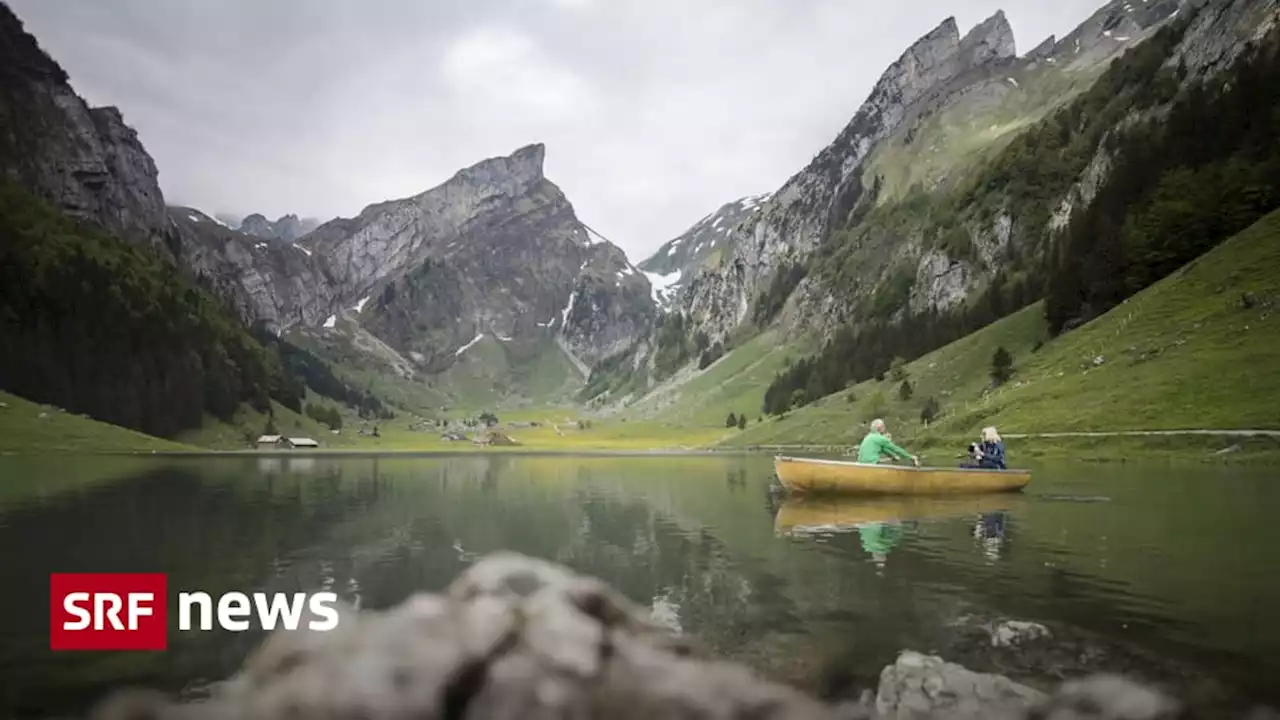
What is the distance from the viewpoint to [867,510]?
39562mm

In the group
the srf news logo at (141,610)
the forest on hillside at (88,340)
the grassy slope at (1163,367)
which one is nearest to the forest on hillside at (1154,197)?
the grassy slope at (1163,367)

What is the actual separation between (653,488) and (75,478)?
1995 inches

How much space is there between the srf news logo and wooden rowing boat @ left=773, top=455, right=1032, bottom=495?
28.9 m

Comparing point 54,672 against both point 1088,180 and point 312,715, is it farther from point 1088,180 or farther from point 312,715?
point 1088,180

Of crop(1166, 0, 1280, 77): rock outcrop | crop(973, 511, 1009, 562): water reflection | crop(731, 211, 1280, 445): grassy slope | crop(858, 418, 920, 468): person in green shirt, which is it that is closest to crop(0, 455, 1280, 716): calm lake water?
crop(973, 511, 1009, 562): water reflection

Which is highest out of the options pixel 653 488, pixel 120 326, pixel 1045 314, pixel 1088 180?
pixel 1088 180


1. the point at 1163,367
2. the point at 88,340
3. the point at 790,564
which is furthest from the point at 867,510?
the point at 88,340

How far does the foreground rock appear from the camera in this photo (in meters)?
9.38

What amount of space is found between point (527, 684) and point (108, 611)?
14950mm

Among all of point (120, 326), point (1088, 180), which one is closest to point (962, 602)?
point (1088, 180)

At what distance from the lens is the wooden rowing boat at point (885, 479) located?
139 feet

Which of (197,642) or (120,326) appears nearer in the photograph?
(197,642)

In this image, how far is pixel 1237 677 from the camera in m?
12.4

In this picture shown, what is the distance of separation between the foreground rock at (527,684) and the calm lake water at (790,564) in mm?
1982
